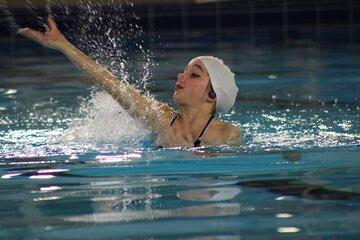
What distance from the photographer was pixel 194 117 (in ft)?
22.4

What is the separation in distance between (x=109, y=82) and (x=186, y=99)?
48 cm

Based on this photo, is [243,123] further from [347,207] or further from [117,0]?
[117,0]

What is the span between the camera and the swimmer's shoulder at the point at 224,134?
6875mm

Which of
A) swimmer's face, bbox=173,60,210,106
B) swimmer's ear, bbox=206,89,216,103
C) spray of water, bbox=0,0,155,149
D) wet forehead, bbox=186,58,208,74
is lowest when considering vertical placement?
spray of water, bbox=0,0,155,149

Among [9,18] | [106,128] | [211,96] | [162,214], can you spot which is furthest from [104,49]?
[162,214]

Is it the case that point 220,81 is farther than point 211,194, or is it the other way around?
point 220,81

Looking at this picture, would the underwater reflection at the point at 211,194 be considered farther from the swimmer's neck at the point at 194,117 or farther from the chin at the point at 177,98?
the swimmer's neck at the point at 194,117

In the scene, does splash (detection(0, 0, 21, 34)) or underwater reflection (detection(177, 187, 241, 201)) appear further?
splash (detection(0, 0, 21, 34))

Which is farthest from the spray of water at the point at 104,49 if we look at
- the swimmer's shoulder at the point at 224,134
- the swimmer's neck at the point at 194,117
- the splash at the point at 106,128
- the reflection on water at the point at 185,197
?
the reflection on water at the point at 185,197

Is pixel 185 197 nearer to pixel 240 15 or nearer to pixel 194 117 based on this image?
pixel 194 117

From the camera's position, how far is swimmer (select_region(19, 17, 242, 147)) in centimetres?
666

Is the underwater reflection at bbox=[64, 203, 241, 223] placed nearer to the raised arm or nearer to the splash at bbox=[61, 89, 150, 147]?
the raised arm

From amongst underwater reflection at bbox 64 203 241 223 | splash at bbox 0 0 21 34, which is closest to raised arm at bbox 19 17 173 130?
underwater reflection at bbox 64 203 241 223

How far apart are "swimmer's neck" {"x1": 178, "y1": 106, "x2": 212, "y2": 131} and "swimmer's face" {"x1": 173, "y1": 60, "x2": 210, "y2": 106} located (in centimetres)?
7
